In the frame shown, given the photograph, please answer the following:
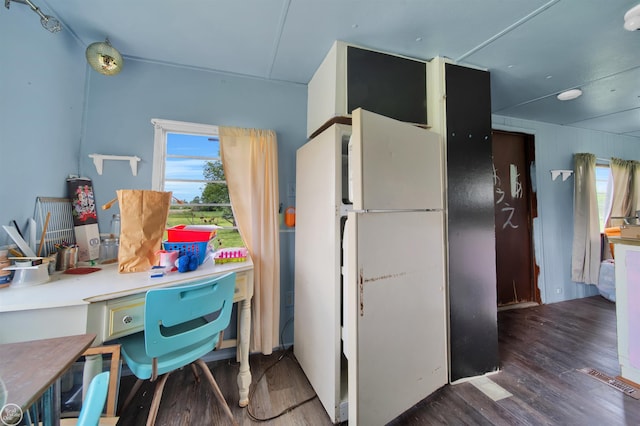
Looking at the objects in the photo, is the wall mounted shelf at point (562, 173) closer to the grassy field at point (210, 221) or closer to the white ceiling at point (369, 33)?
the white ceiling at point (369, 33)

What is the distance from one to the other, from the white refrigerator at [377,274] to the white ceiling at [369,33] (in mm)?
665

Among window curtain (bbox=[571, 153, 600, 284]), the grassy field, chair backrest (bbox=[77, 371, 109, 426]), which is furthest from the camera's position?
window curtain (bbox=[571, 153, 600, 284])

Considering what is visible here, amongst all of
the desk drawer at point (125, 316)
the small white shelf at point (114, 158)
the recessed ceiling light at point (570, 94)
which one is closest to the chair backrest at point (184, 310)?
the desk drawer at point (125, 316)

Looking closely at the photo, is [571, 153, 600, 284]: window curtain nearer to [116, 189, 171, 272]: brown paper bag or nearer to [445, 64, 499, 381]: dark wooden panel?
[445, 64, 499, 381]: dark wooden panel

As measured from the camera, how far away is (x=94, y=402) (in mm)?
529

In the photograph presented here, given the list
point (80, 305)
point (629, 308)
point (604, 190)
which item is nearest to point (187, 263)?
point (80, 305)

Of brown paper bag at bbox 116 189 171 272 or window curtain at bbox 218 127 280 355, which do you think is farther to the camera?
window curtain at bbox 218 127 280 355

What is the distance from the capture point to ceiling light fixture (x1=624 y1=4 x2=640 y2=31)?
1.31 metres

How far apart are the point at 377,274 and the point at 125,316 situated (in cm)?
124

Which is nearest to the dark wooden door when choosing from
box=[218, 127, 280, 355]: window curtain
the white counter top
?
box=[218, 127, 280, 355]: window curtain

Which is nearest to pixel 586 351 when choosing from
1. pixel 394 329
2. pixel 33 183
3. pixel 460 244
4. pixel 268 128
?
pixel 460 244

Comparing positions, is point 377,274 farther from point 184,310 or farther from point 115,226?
point 115,226

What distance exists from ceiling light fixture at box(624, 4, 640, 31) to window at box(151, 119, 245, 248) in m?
2.68

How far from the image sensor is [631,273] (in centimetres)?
175
